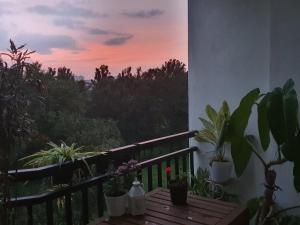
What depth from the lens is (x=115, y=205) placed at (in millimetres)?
1907

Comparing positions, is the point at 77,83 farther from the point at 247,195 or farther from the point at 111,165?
the point at 247,195

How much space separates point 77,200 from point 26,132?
1954 millimetres

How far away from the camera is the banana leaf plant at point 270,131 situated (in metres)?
2.11

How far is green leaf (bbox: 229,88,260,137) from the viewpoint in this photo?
2.40m

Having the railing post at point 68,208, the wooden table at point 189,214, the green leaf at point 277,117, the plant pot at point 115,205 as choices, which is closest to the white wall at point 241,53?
the green leaf at point 277,117

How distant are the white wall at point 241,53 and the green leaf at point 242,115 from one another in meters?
0.45

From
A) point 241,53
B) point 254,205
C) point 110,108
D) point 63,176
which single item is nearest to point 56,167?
point 63,176

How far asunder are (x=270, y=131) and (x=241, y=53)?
3.18ft

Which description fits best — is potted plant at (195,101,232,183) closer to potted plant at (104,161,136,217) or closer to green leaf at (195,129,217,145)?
green leaf at (195,129,217,145)

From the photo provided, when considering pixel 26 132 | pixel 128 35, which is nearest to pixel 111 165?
pixel 26 132

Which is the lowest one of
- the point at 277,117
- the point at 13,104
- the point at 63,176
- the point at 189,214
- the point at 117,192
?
the point at 189,214

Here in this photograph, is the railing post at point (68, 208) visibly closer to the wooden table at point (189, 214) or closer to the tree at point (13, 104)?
the wooden table at point (189, 214)

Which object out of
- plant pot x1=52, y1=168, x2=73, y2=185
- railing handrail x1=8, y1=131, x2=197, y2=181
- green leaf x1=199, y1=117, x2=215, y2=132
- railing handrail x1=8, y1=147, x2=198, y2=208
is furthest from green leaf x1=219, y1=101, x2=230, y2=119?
plant pot x1=52, y1=168, x2=73, y2=185

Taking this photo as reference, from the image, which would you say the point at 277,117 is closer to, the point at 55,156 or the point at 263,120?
the point at 263,120
